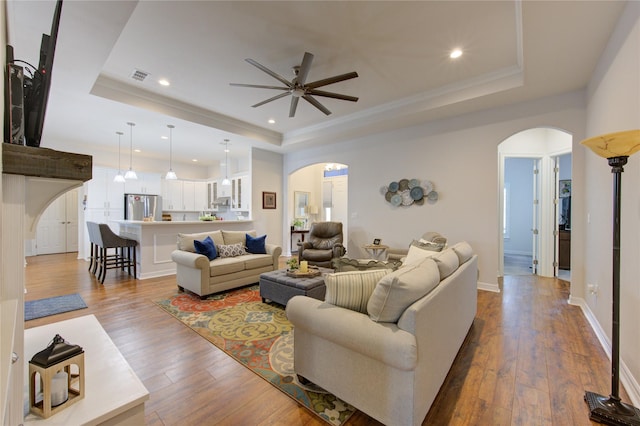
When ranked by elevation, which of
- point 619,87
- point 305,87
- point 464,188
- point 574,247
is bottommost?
point 574,247

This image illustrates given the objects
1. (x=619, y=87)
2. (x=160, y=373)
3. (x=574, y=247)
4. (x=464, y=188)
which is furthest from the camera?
(x=464, y=188)

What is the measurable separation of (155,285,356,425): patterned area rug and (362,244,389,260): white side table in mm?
2135

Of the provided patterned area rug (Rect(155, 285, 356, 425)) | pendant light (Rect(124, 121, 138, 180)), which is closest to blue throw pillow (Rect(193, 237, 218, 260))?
patterned area rug (Rect(155, 285, 356, 425))

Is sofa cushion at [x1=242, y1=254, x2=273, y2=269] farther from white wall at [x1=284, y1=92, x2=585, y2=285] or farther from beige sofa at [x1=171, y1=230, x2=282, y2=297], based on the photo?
white wall at [x1=284, y1=92, x2=585, y2=285]

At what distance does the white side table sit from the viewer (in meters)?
4.92

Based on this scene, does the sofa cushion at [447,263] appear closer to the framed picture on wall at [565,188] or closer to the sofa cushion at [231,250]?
the sofa cushion at [231,250]

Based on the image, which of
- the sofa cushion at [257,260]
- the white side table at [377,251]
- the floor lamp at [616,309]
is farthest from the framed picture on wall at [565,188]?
the sofa cushion at [257,260]

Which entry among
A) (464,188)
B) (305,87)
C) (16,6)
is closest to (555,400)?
(464,188)

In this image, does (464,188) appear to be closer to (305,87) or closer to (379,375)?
(305,87)

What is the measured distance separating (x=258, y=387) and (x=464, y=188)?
4261 millimetres

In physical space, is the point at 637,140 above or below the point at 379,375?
above

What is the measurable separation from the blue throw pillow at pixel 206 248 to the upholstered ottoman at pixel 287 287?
3.48 feet

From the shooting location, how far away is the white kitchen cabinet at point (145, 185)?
24.9 ft

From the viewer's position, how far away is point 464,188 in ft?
15.1
